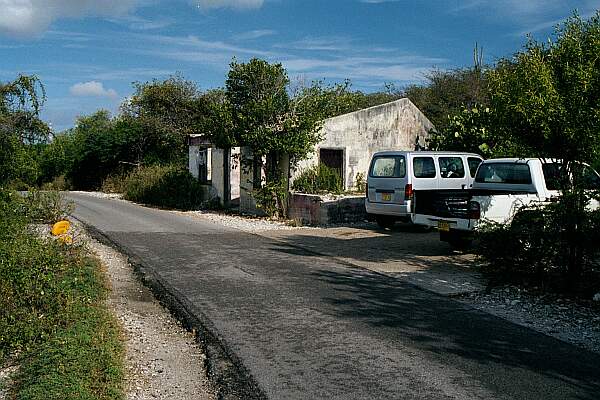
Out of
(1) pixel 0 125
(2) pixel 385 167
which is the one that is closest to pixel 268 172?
(2) pixel 385 167

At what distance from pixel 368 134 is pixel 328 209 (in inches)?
193

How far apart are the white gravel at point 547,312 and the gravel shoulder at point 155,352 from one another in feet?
12.8

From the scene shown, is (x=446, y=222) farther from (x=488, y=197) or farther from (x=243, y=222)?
(x=243, y=222)

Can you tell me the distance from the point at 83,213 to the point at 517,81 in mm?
15947

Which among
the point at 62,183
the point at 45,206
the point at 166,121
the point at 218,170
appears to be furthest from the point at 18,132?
the point at 62,183

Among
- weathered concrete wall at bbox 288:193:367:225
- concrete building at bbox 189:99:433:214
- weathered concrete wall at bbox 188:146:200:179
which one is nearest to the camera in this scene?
weathered concrete wall at bbox 288:193:367:225

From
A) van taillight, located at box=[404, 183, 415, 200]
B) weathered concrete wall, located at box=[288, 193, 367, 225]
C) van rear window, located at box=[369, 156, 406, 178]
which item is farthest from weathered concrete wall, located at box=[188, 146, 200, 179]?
van taillight, located at box=[404, 183, 415, 200]

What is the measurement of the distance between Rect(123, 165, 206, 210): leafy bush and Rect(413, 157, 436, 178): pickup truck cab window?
10.7 metres

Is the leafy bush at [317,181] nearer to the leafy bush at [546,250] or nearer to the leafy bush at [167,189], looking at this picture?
the leafy bush at [167,189]

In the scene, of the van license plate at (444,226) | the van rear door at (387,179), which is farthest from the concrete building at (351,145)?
the van license plate at (444,226)

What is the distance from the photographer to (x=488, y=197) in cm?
1181

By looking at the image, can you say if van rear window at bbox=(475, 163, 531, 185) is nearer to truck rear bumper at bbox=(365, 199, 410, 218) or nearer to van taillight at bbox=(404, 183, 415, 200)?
van taillight at bbox=(404, 183, 415, 200)

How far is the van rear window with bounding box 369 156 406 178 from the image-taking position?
1664 centimetres

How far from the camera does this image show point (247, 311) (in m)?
8.41
